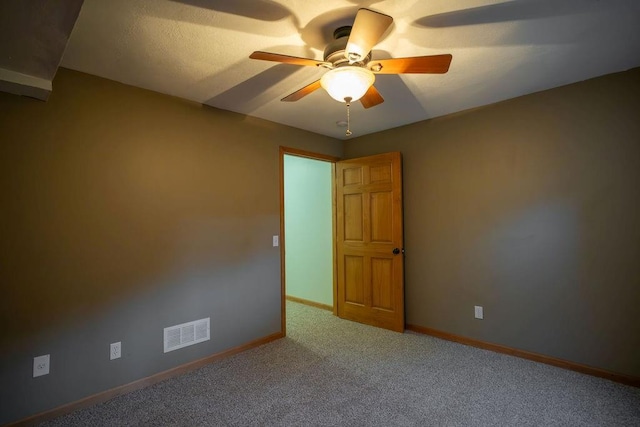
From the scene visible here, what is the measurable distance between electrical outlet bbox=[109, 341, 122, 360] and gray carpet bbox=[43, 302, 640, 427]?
0.30 m

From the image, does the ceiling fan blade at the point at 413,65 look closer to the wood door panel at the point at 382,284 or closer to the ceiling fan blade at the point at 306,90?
the ceiling fan blade at the point at 306,90

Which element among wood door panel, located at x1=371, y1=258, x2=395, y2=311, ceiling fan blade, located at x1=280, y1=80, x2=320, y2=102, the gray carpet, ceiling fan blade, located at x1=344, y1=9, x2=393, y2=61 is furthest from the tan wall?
ceiling fan blade, located at x1=344, y1=9, x2=393, y2=61

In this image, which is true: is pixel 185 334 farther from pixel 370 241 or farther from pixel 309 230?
pixel 309 230

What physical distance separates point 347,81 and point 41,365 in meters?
2.68

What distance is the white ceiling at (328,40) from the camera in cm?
166

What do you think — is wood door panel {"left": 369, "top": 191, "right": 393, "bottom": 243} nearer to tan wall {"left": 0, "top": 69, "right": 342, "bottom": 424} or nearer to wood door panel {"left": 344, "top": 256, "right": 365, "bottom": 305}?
wood door panel {"left": 344, "top": 256, "right": 365, "bottom": 305}

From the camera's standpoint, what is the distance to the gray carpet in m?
2.05

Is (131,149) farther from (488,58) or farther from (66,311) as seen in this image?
(488,58)

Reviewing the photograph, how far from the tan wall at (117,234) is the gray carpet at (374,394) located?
0.36 metres

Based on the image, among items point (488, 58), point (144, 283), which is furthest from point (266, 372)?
point (488, 58)

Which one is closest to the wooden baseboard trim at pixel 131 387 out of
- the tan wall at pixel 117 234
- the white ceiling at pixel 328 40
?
the tan wall at pixel 117 234

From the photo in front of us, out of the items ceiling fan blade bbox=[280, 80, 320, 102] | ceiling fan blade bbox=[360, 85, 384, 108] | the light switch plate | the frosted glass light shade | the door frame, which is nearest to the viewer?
the frosted glass light shade

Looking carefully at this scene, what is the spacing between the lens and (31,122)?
2082mm

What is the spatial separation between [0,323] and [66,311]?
0.32 m
